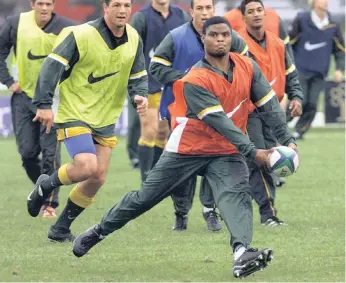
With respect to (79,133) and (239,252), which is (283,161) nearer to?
(239,252)

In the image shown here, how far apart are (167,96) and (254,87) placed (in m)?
3.17

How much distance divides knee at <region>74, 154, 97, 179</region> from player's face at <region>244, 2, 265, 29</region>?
2.49 meters

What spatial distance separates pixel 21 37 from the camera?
12.8m

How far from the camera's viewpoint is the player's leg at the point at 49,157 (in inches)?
501

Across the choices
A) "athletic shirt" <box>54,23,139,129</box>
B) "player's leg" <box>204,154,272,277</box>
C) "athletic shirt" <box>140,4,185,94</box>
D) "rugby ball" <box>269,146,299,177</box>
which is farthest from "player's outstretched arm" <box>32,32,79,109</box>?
"athletic shirt" <box>140,4,185,94</box>

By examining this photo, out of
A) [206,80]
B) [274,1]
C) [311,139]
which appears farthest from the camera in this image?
[274,1]

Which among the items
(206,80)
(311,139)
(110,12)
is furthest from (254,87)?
(311,139)

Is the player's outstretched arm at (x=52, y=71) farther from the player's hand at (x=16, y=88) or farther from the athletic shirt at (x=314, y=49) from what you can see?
the athletic shirt at (x=314, y=49)

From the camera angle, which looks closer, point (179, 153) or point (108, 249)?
point (179, 153)

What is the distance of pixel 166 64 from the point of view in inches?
471

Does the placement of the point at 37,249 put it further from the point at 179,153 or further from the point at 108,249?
the point at 179,153

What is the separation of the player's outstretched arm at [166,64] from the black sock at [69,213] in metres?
1.56

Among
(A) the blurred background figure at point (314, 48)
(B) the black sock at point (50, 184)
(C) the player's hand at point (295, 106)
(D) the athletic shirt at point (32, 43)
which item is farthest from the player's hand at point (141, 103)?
(A) the blurred background figure at point (314, 48)

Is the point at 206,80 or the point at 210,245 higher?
the point at 206,80
